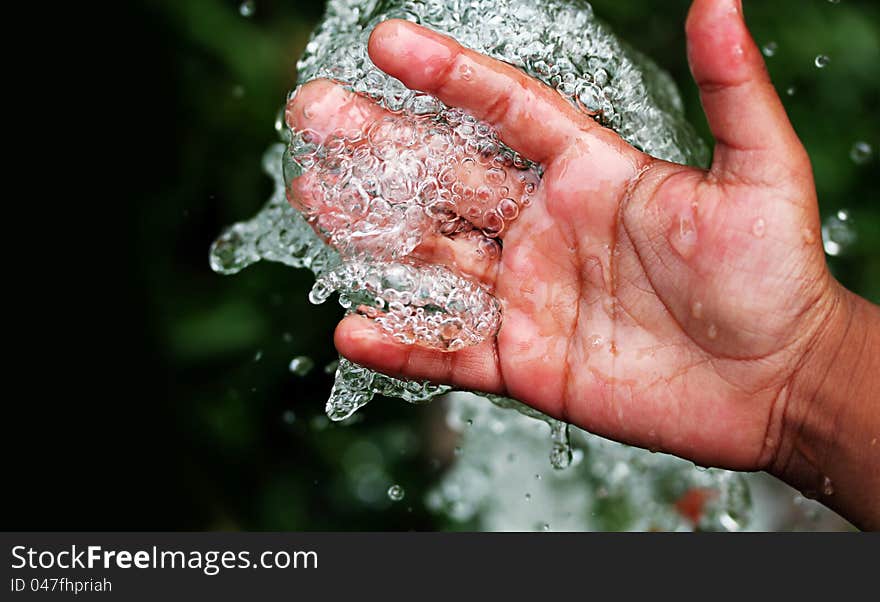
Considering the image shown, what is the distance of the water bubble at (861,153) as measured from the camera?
2373mm

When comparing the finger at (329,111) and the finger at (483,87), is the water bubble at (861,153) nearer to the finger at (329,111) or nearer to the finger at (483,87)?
the finger at (483,87)

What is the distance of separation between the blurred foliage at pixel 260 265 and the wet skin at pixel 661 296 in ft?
2.79

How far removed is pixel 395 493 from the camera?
2436 mm

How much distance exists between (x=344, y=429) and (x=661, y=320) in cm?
125

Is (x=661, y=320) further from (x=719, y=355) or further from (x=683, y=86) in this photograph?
(x=683, y=86)

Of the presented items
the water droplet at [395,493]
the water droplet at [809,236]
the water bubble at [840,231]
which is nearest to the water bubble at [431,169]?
the water droplet at [809,236]

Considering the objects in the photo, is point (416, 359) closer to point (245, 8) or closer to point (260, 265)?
point (260, 265)

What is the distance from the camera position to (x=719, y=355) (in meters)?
1.37

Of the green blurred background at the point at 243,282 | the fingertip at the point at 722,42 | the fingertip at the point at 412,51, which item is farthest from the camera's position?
the green blurred background at the point at 243,282

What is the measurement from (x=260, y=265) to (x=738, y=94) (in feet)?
4.78

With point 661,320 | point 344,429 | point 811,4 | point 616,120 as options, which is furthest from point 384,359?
point 811,4

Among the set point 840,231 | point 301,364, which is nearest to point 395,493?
point 301,364

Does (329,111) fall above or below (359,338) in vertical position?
above

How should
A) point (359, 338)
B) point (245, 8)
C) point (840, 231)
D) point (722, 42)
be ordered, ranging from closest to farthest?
point (722, 42) < point (359, 338) < point (245, 8) < point (840, 231)
